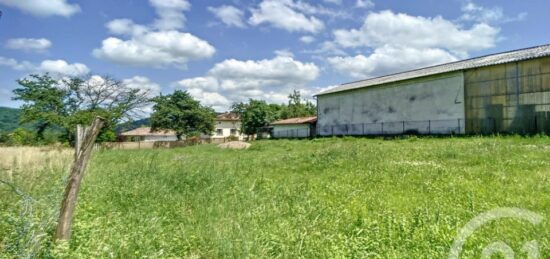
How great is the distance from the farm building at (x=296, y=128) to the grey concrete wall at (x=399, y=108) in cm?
346

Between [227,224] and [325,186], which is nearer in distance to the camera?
[227,224]

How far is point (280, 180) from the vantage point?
8.42 meters

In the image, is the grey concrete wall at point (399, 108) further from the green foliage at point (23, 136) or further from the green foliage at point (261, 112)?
the green foliage at point (23, 136)

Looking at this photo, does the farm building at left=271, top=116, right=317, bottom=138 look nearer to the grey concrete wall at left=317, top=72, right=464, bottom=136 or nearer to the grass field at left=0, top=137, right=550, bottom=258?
the grey concrete wall at left=317, top=72, right=464, bottom=136

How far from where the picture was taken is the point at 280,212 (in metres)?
5.17

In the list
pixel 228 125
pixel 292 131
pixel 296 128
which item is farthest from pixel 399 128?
pixel 228 125

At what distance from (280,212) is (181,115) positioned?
48.7 m

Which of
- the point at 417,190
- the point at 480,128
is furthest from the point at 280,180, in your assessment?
the point at 480,128

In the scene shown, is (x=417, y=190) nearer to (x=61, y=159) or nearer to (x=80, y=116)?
(x=61, y=159)

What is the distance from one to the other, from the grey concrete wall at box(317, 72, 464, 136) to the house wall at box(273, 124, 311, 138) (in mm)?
4110

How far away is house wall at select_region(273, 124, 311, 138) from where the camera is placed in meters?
46.4

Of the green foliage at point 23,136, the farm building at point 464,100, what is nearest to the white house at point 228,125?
the green foliage at point 23,136

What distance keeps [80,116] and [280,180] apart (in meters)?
36.7

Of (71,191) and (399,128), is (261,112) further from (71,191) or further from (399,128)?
(71,191)
